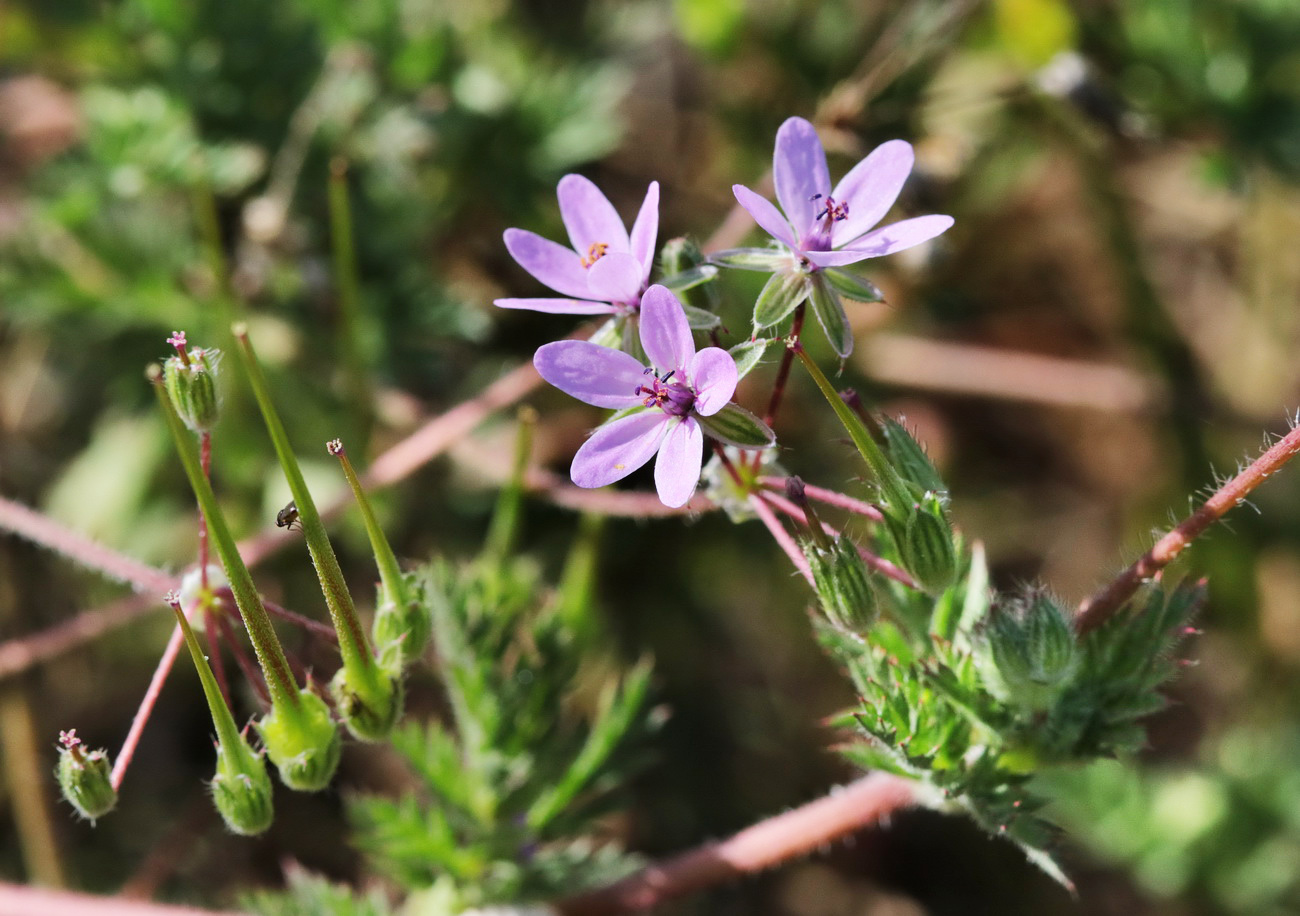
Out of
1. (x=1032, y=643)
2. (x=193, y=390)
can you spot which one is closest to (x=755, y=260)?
(x=1032, y=643)

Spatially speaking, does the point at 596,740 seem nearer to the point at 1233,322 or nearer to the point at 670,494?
the point at 670,494

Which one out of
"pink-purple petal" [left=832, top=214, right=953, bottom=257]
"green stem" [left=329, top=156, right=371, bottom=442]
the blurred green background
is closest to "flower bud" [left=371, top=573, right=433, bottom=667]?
"pink-purple petal" [left=832, top=214, right=953, bottom=257]

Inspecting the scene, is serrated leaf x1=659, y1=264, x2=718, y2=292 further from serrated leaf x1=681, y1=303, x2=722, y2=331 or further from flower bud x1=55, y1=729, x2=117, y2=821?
flower bud x1=55, y1=729, x2=117, y2=821

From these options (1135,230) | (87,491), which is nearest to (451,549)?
(87,491)

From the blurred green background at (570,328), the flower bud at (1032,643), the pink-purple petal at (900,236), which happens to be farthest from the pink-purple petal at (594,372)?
the blurred green background at (570,328)

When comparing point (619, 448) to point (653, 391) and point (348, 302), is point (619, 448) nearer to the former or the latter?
point (653, 391)

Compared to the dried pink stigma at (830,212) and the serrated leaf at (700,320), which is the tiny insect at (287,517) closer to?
the serrated leaf at (700,320)
